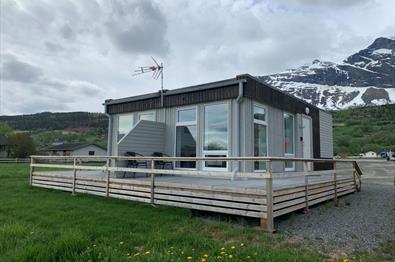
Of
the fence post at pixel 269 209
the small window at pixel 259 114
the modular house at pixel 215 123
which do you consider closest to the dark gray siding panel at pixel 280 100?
the modular house at pixel 215 123

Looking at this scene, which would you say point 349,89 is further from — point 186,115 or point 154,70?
point 186,115

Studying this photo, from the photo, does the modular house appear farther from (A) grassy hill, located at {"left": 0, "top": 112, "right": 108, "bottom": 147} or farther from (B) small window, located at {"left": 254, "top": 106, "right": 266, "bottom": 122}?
(A) grassy hill, located at {"left": 0, "top": 112, "right": 108, "bottom": 147}

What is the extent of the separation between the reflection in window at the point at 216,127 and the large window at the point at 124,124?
3.69 meters

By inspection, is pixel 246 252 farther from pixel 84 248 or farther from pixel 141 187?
pixel 141 187

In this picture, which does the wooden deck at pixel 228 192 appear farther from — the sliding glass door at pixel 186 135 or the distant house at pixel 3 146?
the distant house at pixel 3 146

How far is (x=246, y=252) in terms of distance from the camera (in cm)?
376

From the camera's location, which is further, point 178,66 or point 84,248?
point 178,66

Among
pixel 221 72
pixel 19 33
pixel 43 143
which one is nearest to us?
pixel 19 33

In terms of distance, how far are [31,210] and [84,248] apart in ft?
9.32

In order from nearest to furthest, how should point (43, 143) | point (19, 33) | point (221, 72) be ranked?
point (19, 33) < point (221, 72) < point (43, 143)

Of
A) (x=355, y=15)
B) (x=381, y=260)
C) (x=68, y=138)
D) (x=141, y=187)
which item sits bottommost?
(x=381, y=260)

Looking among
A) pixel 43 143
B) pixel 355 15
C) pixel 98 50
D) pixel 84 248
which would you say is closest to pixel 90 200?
pixel 84 248

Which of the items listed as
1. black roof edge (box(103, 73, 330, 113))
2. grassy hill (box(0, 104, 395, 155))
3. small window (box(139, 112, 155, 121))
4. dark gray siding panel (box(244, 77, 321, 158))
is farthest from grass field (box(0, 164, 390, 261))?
grassy hill (box(0, 104, 395, 155))

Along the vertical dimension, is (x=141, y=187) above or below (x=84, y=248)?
above
